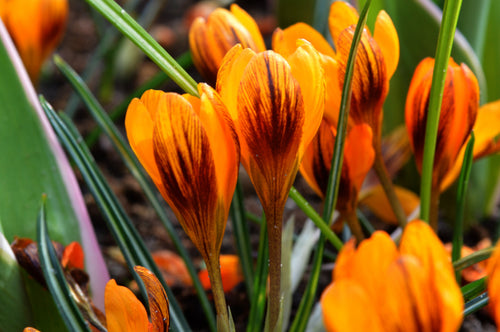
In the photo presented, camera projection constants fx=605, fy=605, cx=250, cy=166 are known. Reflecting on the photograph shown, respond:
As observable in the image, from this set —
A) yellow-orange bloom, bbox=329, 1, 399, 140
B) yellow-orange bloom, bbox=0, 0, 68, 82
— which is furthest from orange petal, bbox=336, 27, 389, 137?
yellow-orange bloom, bbox=0, 0, 68, 82

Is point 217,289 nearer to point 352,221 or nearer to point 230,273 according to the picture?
point 352,221

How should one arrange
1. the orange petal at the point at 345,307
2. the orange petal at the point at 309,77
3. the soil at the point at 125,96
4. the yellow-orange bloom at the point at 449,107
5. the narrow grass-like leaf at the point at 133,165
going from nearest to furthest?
1. the orange petal at the point at 345,307
2. the orange petal at the point at 309,77
3. the yellow-orange bloom at the point at 449,107
4. the narrow grass-like leaf at the point at 133,165
5. the soil at the point at 125,96

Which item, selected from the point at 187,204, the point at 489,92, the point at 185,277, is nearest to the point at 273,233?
the point at 187,204

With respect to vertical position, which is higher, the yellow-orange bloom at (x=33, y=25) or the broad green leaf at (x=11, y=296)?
the yellow-orange bloom at (x=33, y=25)

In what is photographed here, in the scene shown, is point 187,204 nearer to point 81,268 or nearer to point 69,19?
point 81,268

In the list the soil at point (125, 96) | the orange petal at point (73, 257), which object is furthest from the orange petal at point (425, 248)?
the soil at point (125, 96)

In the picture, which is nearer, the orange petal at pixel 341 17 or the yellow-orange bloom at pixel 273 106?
the yellow-orange bloom at pixel 273 106

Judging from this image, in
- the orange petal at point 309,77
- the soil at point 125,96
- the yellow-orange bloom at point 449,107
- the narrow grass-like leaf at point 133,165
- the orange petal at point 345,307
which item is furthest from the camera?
the soil at point 125,96

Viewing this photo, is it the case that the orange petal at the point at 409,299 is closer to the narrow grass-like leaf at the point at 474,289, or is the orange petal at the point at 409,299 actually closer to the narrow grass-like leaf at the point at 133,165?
the narrow grass-like leaf at the point at 474,289
